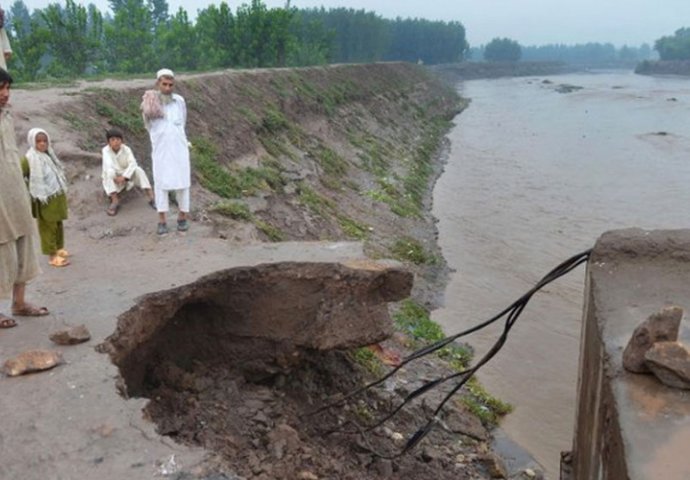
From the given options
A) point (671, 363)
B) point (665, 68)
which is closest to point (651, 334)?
point (671, 363)

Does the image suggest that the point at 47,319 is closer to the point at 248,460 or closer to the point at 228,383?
the point at 228,383

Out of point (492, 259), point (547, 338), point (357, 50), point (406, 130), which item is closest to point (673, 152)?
point (406, 130)

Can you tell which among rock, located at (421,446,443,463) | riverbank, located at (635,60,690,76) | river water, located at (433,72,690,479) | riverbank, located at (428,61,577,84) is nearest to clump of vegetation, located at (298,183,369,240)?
river water, located at (433,72,690,479)

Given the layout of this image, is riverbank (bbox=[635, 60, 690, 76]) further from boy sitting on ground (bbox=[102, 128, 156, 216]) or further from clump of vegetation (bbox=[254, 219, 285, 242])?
boy sitting on ground (bbox=[102, 128, 156, 216])

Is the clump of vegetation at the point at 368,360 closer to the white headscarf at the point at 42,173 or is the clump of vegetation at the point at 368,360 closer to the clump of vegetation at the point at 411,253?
the white headscarf at the point at 42,173

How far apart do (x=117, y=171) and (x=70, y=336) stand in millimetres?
3994

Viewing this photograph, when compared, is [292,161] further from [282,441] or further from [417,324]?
[282,441]

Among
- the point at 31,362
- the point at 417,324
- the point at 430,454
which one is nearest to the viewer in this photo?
the point at 31,362

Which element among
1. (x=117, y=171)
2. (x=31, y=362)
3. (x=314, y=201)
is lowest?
(x=314, y=201)

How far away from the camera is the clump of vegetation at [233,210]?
9.00 metres

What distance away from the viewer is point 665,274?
15.0 ft

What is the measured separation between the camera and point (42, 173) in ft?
20.1

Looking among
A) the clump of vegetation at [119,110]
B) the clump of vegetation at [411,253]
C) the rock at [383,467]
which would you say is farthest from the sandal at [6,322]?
the clump of vegetation at [411,253]

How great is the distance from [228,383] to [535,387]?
4673 millimetres
